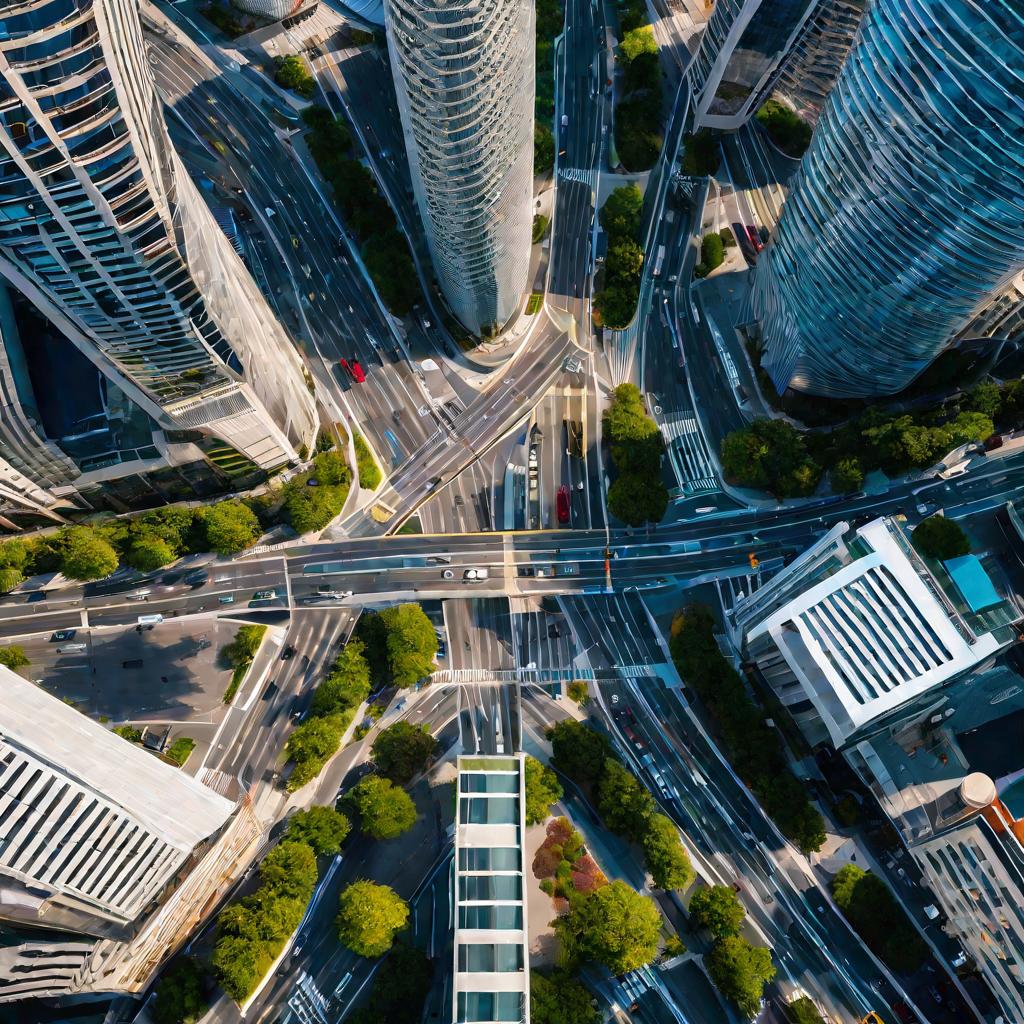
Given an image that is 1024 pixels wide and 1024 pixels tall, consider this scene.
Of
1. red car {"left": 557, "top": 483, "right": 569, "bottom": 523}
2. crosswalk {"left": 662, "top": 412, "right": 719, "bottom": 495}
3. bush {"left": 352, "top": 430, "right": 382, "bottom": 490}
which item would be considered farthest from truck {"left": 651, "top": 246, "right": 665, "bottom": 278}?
bush {"left": 352, "top": 430, "right": 382, "bottom": 490}

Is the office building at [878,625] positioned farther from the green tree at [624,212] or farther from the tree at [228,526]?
the tree at [228,526]

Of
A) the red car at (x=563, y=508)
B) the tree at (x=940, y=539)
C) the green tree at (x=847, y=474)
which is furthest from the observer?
the red car at (x=563, y=508)

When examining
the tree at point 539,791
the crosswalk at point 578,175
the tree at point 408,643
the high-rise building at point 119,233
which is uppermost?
the crosswalk at point 578,175

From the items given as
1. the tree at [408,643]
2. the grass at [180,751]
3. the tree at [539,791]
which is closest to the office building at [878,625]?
the tree at [539,791]

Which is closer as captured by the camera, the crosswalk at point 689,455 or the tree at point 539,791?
the tree at point 539,791

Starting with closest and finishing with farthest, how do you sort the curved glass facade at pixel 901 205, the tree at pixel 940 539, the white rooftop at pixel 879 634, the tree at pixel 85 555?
the curved glass facade at pixel 901 205
the white rooftop at pixel 879 634
the tree at pixel 940 539
the tree at pixel 85 555
